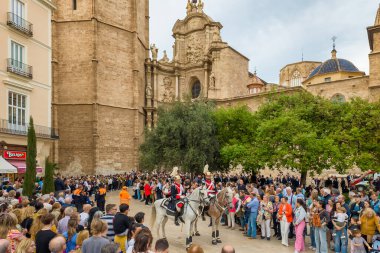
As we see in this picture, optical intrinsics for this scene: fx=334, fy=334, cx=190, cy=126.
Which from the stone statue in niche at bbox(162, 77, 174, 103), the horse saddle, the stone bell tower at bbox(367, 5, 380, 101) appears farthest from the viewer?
the stone statue in niche at bbox(162, 77, 174, 103)

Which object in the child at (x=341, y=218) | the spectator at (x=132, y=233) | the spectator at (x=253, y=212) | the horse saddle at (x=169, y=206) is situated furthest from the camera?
the spectator at (x=253, y=212)

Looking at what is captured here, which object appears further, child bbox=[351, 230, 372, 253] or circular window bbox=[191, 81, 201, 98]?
circular window bbox=[191, 81, 201, 98]

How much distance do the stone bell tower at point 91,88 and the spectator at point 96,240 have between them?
27.9 meters

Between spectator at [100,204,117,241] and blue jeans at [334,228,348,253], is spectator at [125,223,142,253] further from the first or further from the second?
blue jeans at [334,228,348,253]

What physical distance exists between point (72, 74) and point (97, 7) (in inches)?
284

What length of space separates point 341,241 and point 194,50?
130 ft

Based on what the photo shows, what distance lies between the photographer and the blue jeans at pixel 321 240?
382 inches

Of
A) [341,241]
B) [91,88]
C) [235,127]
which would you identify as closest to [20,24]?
[91,88]

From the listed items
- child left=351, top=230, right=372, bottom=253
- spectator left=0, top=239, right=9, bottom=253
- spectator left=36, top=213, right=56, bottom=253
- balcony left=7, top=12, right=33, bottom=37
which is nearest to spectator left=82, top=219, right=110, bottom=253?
spectator left=36, top=213, right=56, bottom=253

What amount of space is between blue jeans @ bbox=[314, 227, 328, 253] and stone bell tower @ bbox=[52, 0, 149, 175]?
25.5 meters

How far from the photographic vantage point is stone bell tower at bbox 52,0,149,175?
32812 mm

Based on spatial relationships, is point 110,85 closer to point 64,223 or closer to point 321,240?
point 321,240

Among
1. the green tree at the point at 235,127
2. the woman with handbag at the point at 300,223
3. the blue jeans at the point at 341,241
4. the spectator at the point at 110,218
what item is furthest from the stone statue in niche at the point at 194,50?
the spectator at the point at 110,218

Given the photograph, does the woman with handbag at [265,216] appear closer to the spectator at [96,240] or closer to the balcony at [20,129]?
the spectator at [96,240]
